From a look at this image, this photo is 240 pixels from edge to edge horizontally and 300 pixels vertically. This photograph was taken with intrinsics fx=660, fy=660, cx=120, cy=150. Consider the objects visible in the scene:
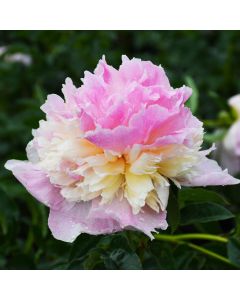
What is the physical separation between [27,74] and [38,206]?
2.60 feet

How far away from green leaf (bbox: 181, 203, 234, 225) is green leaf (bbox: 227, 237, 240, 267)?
4 cm

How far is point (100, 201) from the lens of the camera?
620 millimetres

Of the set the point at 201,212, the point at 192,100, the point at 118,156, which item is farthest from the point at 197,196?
the point at 192,100

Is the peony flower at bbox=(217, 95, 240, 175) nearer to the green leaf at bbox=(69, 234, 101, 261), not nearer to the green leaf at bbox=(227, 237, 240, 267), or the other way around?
the green leaf at bbox=(227, 237, 240, 267)

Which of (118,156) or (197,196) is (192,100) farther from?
(118,156)

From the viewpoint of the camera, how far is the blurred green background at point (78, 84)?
0.74m

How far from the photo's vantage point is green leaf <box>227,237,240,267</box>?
2.49ft

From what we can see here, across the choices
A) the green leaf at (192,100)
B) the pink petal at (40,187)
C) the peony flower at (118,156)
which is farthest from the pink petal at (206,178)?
the green leaf at (192,100)

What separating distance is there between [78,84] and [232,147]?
0.52 metres

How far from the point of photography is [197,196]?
0.73m

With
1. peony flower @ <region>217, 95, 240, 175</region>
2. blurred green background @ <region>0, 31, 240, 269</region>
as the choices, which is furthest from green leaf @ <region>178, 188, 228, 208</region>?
peony flower @ <region>217, 95, 240, 175</region>

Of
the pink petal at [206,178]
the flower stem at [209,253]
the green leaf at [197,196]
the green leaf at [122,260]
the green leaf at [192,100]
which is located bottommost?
the flower stem at [209,253]

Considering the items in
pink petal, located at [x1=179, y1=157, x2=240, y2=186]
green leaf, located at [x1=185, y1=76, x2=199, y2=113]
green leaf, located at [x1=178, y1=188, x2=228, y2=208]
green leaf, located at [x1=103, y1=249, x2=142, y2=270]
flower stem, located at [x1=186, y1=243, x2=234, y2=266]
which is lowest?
flower stem, located at [x1=186, y1=243, x2=234, y2=266]

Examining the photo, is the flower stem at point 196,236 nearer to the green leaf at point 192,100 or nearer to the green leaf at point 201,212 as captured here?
the green leaf at point 201,212
